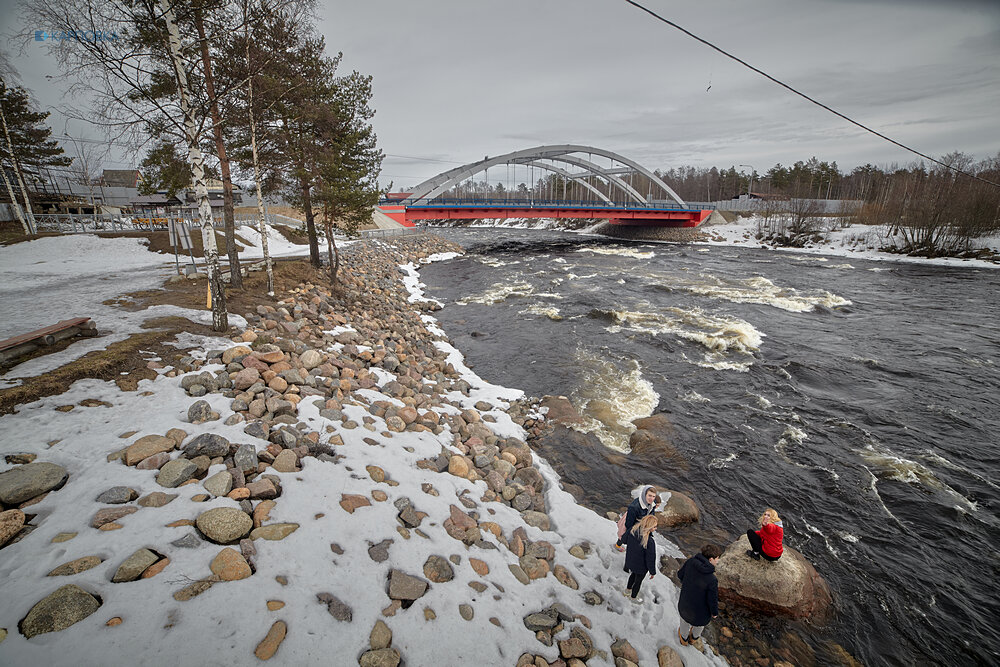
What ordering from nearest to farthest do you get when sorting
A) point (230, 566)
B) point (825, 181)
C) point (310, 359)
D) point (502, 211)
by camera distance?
point (230, 566), point (310, 359), point (502, 211), point (825, 181)

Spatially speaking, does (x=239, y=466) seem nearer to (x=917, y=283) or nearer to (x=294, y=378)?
(x=294, y=378)

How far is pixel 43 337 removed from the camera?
281 inches

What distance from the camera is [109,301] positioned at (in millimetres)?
10875

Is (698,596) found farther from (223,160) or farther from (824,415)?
(223,160)

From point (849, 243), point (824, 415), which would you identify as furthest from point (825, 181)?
point (824, 415)

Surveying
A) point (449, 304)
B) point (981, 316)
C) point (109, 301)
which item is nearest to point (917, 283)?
point (981, 316)

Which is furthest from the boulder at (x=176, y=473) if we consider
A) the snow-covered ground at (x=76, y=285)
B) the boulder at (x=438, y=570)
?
the snow-covered ground at (x=76, y=285)

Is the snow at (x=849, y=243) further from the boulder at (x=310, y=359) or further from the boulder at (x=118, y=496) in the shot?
the boulder at (x=118, y=496)

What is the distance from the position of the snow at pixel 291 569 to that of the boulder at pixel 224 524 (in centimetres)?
11

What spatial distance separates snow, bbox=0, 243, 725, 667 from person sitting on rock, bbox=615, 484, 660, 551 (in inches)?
31.5

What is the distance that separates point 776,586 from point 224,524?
23.5 ft

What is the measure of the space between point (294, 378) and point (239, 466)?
2.79 m

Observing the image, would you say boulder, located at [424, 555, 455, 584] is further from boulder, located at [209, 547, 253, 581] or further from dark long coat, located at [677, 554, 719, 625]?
dark long coat, located at [677, 554, 719, 625]

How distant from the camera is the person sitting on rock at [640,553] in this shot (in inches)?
204
